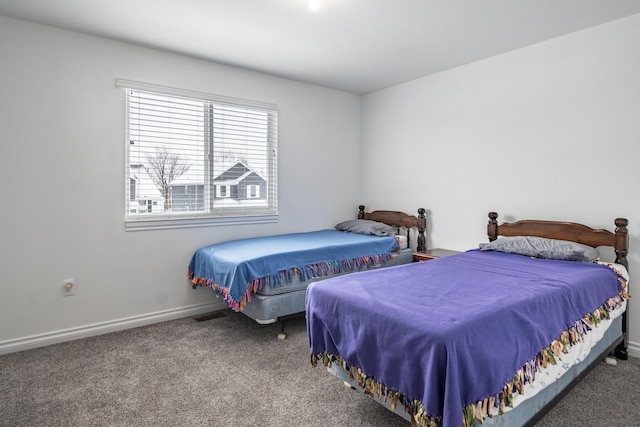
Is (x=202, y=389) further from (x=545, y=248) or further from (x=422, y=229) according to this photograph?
(x=422, y=229)

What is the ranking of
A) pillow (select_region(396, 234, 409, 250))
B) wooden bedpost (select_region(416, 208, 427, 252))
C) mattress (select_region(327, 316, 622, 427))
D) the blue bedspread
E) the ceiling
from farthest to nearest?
1. wooden bedpost (select_region(416, 208, 427, 252))
2. pillow (select_region(396, 234, 409, 250))
3. the blue bedspread
4. the ceiling
5. mattress (select_region(327, 316, 622, 427))

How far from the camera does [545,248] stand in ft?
9.07

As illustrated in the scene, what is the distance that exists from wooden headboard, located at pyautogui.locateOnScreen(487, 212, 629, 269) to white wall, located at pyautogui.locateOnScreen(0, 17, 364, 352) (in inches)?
105

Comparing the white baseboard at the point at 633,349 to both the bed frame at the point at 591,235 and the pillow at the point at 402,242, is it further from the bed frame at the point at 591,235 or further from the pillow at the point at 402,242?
the pillow at the point at 402,242

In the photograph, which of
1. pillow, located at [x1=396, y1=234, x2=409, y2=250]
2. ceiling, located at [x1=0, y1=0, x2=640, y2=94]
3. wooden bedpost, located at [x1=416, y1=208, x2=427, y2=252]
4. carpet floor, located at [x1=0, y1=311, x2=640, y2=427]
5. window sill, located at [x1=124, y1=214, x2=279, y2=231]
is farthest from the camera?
wooden bedpost, located at [x1=416, y1=208, x2=427, y2=252]

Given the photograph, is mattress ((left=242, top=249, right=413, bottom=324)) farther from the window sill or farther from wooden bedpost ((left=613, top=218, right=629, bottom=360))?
wooden bedpost ((left=613, top=218, right=629, bottom=360))

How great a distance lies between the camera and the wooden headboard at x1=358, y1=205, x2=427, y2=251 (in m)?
4.11

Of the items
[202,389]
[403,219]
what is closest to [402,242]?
[403,219]

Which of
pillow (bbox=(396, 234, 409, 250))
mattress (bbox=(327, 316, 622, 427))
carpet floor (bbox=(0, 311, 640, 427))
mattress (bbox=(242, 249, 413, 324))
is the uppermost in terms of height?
pillow (bbox=(396, 234, 409, 250))

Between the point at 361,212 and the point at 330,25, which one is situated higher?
the point at 330,25

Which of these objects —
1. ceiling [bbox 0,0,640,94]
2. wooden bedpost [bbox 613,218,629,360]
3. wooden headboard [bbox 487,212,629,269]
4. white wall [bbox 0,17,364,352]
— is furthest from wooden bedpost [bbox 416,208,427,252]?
white wall [bbox 0,17,364,352]

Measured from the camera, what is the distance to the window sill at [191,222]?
3287mm

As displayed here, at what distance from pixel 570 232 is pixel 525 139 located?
35.5 inches

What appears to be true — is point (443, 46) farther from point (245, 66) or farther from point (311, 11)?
point (245, 66)
